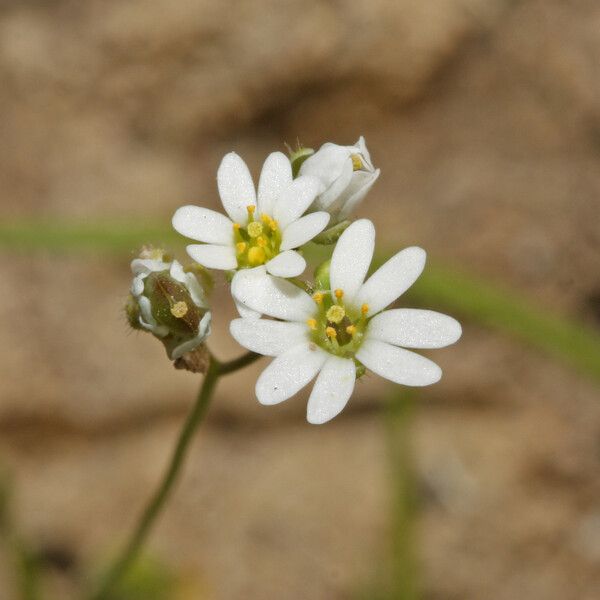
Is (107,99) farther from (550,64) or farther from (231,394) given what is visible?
(550,64)

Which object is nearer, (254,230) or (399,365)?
(399,365)

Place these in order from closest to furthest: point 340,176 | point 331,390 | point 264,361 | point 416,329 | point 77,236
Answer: point 331,390, point 416,329, point 340,176, point 77,236, point 264,361

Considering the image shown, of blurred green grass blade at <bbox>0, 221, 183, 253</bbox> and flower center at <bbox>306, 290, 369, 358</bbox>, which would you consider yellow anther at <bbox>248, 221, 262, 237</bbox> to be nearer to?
flower center at <bbox>306, 290, 369, 358</bbox>

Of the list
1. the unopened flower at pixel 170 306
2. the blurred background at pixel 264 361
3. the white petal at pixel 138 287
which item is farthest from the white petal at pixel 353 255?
the blurred background at pixel 264 361

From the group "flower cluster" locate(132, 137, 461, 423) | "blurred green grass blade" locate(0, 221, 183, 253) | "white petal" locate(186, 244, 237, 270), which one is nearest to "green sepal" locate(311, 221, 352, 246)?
"flower cluster" locate(132, 137, 461, 423)

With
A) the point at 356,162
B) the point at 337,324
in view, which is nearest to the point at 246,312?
the point at 337,324

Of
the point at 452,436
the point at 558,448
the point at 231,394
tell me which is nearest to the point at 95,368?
the point at 231,394

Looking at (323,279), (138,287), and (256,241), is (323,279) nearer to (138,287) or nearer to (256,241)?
(256,241)
